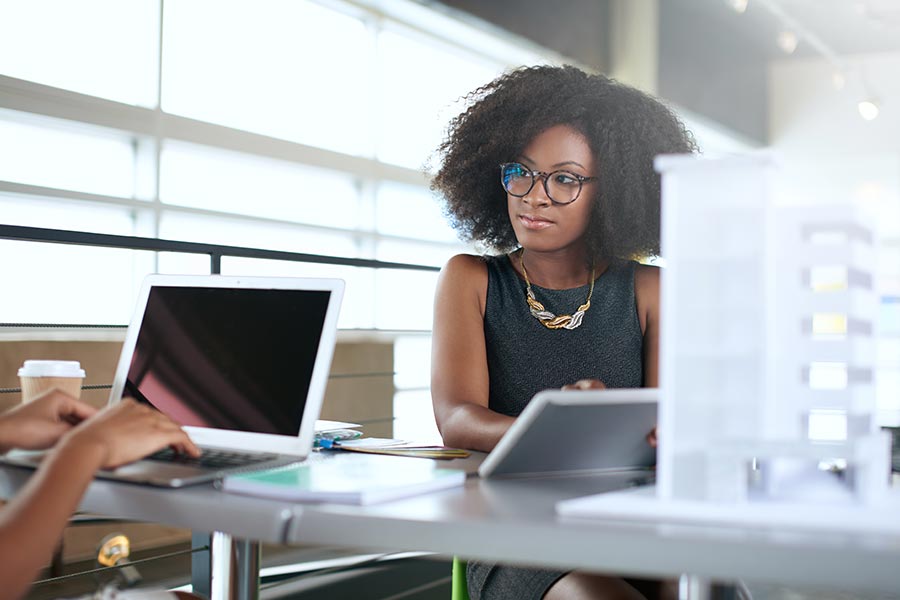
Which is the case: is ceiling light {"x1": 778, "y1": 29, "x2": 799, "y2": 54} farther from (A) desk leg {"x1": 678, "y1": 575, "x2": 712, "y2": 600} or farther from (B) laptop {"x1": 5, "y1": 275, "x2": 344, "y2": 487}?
(A) desk leg {"x1": 678, "y1": 575, "x2": 712, "y2": 600}

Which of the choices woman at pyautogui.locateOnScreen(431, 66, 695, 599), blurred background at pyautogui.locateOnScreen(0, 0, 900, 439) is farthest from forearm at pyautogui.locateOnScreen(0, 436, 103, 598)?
blurred background at pyautogui.locateOnScreen(0, 0, 900, 439)

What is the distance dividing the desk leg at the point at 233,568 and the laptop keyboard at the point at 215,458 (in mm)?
215

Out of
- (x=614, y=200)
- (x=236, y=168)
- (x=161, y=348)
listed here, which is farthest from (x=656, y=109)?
(x=236, y=168)

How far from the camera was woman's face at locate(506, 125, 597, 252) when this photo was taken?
1.67m

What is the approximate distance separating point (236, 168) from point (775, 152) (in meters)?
4.41

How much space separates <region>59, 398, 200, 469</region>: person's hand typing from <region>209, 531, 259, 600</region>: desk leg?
0.31 m

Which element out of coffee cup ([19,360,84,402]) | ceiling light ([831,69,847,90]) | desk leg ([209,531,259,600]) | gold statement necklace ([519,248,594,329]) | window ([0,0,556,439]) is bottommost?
desk leg ([209,531,259,600])

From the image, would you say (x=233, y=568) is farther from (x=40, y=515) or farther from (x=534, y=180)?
(x=534, y=180)

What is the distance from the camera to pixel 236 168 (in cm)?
496

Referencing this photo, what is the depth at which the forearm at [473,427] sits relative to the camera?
137 centimetres

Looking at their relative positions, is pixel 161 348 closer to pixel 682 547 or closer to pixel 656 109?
pixel 682 547

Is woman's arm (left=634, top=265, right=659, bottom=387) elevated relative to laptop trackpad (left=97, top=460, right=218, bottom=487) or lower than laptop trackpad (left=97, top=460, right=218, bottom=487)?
elevated

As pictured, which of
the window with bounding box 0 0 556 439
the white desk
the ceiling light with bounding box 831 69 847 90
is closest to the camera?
the white desk

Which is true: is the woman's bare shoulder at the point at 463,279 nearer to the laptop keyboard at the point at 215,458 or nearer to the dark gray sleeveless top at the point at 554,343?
the dark gray sleeveless top at the point at 554,343
